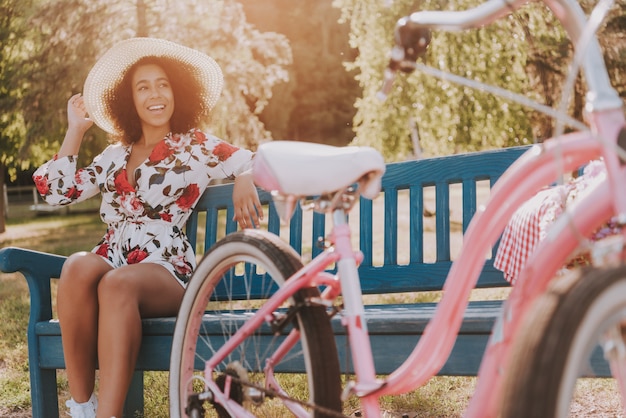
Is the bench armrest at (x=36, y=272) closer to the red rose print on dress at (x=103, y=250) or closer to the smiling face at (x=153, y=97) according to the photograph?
the red rose print on dress at (x=103, y=250)

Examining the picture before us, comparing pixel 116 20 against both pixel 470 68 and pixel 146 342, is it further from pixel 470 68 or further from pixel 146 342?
pixel 146 342

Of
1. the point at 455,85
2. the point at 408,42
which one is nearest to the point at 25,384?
the point at 408,42

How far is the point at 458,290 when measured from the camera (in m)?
1.85

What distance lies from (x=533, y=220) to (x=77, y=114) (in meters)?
1.89

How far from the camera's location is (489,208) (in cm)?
177

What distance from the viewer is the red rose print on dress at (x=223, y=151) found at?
3.57m

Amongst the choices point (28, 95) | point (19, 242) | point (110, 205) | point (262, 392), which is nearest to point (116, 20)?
point (28, 95)

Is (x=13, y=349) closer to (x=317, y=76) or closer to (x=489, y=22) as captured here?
(x=489, y=22)

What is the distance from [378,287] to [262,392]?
4.84ft

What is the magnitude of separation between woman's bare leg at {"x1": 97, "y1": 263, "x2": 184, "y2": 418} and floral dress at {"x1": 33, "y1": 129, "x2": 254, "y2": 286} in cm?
26

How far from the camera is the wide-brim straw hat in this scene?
3717 millimetres

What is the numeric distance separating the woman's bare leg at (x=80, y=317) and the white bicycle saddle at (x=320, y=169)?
1.23 metres

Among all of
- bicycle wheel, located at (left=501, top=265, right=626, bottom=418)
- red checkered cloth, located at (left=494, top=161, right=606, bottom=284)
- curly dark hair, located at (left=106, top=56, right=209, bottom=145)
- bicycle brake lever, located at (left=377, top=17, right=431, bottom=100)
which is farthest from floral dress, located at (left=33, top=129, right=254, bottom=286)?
bicycle wheel, located at (left=501, top=265, right=626, bottom=418)

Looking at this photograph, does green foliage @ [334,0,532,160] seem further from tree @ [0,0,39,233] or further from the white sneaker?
the white sneaker
